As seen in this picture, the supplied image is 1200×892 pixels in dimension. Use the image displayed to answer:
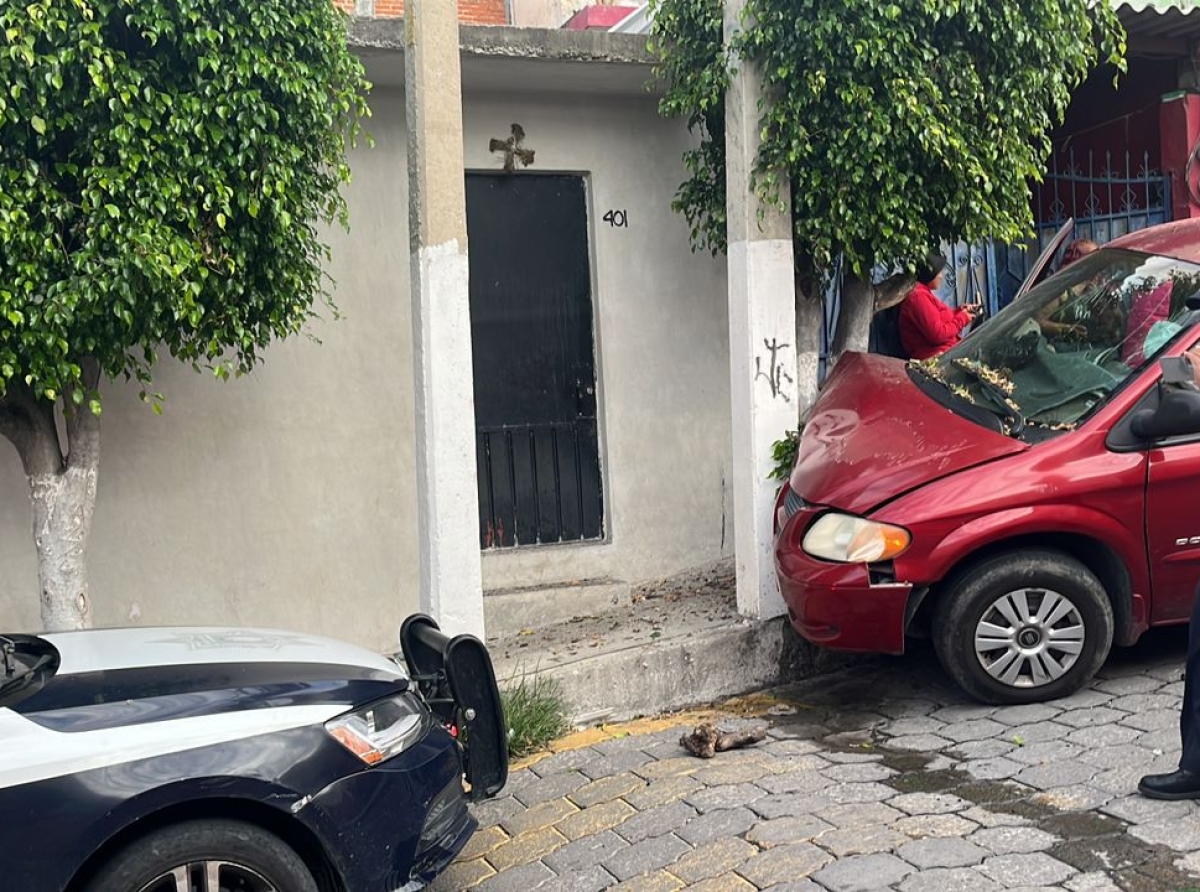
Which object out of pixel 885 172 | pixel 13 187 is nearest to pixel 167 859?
pixel 13 187

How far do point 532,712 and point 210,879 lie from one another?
Result: 2.27 m

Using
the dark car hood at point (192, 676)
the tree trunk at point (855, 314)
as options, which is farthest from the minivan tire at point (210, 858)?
the tree trunk at point (855, 314)

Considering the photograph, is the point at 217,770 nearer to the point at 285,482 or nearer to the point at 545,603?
the point at 285,482

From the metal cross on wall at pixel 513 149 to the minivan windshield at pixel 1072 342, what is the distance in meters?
2.58

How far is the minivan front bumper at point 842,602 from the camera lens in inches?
200

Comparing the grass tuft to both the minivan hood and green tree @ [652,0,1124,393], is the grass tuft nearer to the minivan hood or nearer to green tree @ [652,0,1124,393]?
the minivan hood

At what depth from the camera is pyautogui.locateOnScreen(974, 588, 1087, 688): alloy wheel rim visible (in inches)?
200

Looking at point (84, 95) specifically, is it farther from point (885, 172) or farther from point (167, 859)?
point (885, 172)

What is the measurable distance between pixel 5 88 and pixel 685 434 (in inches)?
172

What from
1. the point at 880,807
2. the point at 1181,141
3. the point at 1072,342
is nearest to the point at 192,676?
the point at 880,807

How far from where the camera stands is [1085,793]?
4.26m

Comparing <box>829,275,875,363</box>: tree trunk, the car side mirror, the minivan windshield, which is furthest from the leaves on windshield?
<box>829,275,875,363</box>: tree trunk

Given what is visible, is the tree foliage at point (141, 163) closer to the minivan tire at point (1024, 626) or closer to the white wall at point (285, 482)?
the white wall at point (285, 482)

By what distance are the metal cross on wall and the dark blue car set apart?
3874mm
